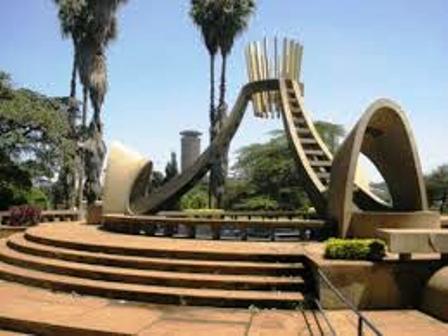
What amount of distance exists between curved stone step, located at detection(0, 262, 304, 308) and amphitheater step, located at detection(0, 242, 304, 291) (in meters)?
0.13

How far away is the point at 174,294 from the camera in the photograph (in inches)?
430

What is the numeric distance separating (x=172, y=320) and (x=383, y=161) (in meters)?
9.16

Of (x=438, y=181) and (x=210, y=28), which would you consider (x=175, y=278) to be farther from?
(x=438, y=181)

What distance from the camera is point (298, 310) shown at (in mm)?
10492

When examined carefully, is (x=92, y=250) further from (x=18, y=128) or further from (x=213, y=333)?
(x=18, y=128)

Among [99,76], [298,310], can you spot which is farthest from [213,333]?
[99,76]

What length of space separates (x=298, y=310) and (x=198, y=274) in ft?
7.16

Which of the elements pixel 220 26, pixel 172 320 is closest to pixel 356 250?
pixel 172 320

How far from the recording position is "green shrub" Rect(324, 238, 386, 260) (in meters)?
11.0

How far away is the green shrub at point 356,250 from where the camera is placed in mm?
11016

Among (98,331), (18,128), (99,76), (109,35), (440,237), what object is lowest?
(98,331)

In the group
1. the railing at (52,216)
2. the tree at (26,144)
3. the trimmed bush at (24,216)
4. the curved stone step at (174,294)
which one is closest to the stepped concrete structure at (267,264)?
the curved stone step at (174,294)

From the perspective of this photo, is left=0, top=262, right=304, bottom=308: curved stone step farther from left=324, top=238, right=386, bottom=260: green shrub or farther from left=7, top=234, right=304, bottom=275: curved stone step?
left=324, top=238, right=386, bottom=260: green shrub

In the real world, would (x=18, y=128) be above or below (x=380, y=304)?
above
